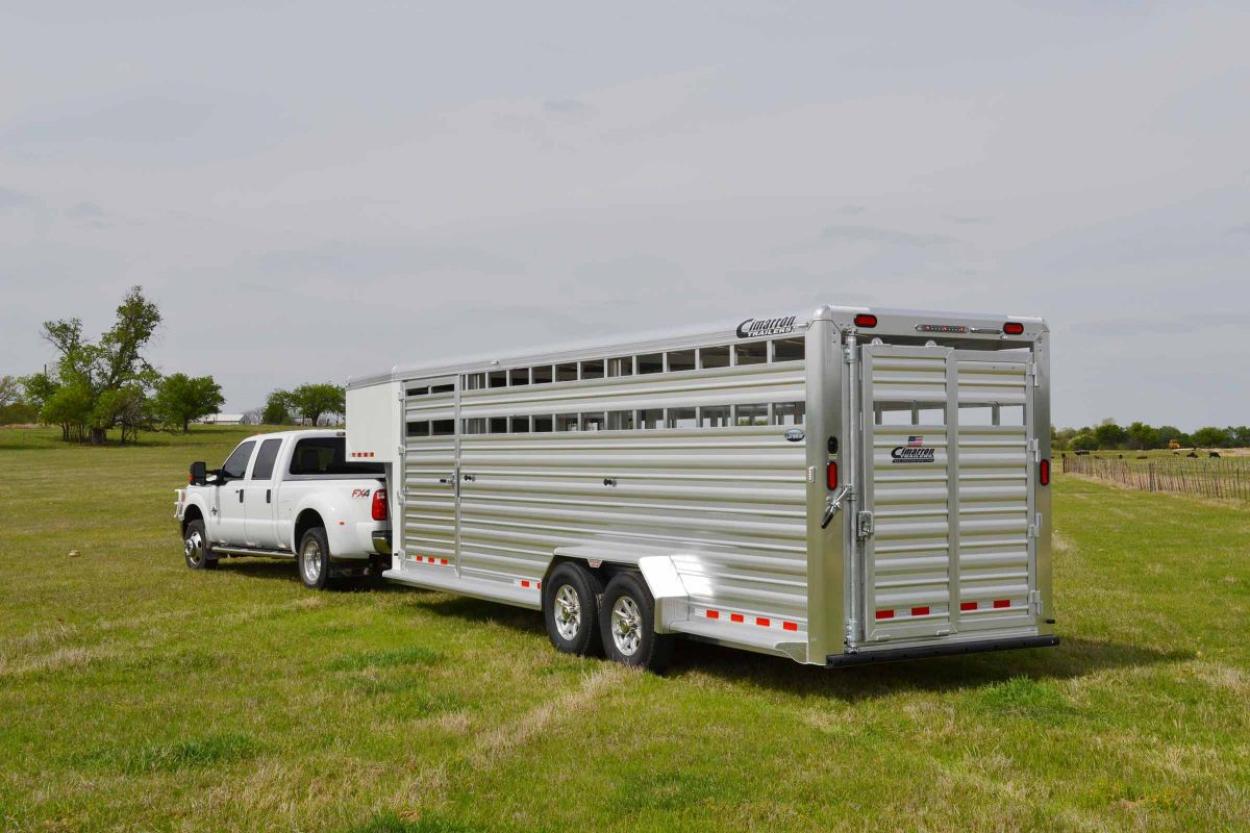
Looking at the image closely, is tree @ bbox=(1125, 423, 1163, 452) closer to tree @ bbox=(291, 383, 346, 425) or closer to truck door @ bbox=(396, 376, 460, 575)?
tree @ bbox=(291, 383, 346, 425)

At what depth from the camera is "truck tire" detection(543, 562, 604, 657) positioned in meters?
10.2

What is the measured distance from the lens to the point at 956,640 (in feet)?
29.1

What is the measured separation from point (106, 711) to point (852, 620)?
4852 mm

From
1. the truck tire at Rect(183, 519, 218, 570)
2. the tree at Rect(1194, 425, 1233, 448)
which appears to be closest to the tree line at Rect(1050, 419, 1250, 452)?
the tree at Rect(1194, 425, 1233, 448)

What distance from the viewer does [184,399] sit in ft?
359

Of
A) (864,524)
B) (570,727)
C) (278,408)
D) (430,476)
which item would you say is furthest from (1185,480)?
(278,408)

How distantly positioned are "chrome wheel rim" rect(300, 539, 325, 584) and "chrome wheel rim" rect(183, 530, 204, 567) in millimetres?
3315

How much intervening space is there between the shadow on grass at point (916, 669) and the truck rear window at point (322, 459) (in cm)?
704

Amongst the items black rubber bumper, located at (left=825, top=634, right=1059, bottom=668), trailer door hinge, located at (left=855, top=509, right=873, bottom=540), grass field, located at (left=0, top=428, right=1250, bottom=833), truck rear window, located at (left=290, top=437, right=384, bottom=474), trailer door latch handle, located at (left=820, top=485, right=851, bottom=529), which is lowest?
grass field, located at (left=0, top=428, right=1250, bottom=833)

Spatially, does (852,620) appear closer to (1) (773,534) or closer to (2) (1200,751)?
(1) (773,534)

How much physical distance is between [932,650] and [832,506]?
1.27 m

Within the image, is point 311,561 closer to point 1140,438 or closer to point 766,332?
point 766,332

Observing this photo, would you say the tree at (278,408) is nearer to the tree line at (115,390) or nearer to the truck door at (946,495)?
the tree line at (115,390)

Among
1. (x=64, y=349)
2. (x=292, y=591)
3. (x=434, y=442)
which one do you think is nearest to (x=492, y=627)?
(x=434, y=442)
